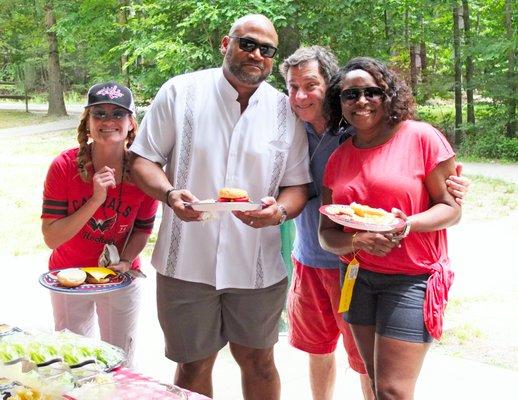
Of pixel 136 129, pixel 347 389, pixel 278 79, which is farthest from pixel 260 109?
pixel 278 79

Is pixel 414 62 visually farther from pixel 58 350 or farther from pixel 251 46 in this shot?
pixel 58 350

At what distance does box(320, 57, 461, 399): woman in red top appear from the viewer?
1993 mm

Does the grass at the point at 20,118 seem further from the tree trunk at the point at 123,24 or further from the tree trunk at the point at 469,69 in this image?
the tree trunk at the point at 469,69

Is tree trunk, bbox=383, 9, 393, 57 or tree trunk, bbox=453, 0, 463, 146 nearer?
tree trunk, bbox=383, 9, 393, 57

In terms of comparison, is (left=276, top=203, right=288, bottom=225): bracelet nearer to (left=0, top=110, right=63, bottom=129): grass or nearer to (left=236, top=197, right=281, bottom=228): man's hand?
(left=236, top=197, right=281, bottom=228): man's hand

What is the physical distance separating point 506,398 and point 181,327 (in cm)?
180

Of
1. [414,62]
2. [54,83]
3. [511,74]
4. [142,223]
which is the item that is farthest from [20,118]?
[142,223]

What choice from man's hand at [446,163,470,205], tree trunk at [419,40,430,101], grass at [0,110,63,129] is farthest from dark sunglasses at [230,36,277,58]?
grass at [0,110,63,129]

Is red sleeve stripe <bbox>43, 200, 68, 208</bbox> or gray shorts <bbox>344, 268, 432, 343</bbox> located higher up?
red sleeve stripe <bbox>43, 200, 68, 208</bbox>

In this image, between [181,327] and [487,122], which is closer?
[181,327]

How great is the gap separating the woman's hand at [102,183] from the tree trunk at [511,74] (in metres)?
9.23

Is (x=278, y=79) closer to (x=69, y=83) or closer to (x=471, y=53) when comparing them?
(x=471, y=53)

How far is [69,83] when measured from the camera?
12.8 meters

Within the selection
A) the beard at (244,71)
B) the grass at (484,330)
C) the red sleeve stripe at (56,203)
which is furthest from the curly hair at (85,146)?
the grass at (484,330)
